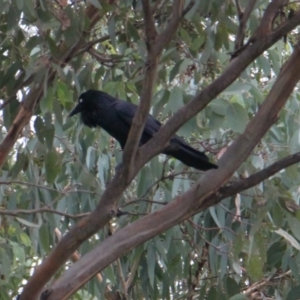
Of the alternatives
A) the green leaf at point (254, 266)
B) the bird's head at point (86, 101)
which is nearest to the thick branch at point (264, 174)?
the green leaf at point (254, 266)

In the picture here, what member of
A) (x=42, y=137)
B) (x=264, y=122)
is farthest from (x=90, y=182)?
(x=264, y=122)

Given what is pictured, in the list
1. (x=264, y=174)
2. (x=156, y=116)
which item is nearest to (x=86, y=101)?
(x=156, y=116)

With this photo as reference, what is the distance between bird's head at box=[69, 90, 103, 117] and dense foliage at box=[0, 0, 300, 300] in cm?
11

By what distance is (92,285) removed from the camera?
2982 mm

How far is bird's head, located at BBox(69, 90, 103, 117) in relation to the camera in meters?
2.99

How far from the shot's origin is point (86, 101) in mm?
3018

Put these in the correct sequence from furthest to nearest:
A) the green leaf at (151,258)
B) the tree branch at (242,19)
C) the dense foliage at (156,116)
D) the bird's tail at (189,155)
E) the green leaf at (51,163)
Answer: the green leaf at (151,258) → the bird's tail at (189,155) → the green leaf at (51,163) → the dense foliage at (156,116) → the tree branch at (242,19)

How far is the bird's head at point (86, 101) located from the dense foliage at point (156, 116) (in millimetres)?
114

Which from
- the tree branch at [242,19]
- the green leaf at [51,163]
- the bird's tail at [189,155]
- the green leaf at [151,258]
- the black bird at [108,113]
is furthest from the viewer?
the black bird at [108,113]

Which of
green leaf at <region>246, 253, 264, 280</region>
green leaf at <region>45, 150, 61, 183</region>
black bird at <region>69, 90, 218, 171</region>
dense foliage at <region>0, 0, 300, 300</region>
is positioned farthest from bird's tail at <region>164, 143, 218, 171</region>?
green leaf at <region>246, 253, 264, 280</region>

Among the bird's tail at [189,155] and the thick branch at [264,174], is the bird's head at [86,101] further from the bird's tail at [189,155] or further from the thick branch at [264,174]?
the thick branch at [264,174]

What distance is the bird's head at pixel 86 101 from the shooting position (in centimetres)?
299

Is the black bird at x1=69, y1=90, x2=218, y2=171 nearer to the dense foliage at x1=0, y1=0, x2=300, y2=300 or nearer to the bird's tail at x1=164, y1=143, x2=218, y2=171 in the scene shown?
the dense foliage at x1=0, y1=0, x2=300, y2=300

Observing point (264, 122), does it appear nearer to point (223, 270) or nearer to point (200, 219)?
point (223, 270)
